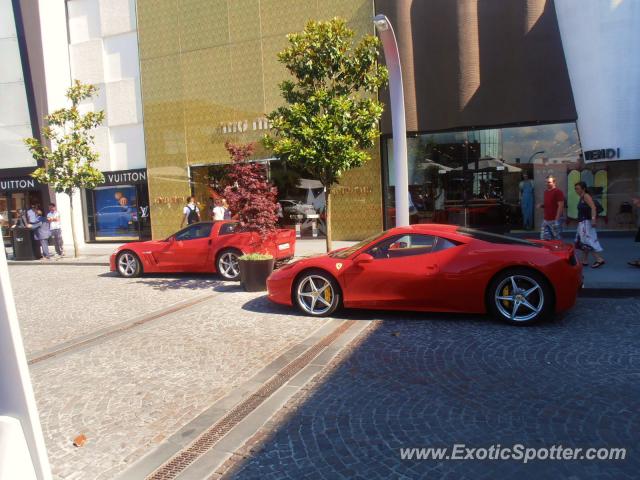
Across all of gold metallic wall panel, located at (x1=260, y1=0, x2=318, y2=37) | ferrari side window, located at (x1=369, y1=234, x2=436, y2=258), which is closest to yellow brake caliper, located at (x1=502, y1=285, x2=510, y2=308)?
ferrari side window, located at (x1=369, y1=234, x2=436, y2=258)

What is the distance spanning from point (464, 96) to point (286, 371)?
39.1 feet

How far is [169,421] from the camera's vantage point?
3.96 m

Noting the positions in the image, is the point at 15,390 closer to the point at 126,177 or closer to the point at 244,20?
the point at 244,20

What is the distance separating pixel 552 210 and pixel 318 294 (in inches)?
227

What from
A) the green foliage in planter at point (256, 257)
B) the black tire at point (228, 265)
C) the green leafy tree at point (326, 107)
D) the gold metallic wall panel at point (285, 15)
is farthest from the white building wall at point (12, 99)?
the green foliage in planter at point (256, 257)

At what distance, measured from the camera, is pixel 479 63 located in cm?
1444

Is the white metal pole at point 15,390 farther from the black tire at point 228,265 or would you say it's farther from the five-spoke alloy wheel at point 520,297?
the black tire at point 228,265

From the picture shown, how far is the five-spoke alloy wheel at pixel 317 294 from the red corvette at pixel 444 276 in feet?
0.05

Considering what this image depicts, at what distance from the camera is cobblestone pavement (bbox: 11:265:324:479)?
368cm

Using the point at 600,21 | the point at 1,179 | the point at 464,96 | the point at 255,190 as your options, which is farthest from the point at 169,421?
the point at 1,179

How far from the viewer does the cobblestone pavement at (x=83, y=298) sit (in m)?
7.19

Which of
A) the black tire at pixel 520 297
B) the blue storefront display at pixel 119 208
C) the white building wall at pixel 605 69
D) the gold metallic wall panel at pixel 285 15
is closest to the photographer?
the black tire at pixel 520 297

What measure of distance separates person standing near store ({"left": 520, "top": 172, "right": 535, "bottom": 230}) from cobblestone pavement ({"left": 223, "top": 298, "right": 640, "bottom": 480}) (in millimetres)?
9590

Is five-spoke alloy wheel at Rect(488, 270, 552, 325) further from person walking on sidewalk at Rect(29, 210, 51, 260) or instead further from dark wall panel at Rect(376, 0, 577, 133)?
person walking on sidewalk at Rect(29, 210, 51, 260)
